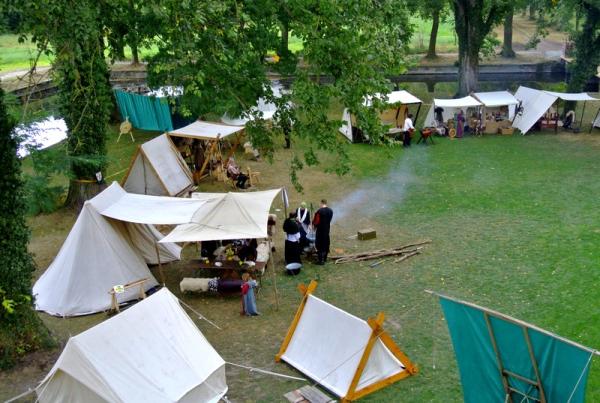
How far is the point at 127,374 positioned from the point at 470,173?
13.9m

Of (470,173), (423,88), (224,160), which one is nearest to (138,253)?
(224,160)

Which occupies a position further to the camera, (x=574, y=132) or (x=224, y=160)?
(x=574, y=132)

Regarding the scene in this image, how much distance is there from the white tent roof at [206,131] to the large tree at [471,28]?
12.2 m

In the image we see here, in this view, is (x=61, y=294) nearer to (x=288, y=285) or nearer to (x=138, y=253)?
(x=138, y=253)

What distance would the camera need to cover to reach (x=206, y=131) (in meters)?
19.5

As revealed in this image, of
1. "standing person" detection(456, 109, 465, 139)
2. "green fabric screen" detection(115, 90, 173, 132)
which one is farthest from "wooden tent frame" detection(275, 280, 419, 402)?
"green fabric screen" detection(115, 90, 173, 132)

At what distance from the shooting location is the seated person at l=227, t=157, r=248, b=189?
19141 mm

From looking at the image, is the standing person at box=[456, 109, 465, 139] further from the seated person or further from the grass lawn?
the seated person

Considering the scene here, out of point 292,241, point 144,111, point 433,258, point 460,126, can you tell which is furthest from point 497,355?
point 144,111

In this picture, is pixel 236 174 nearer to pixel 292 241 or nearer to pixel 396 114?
pixel 292 241

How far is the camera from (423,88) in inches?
1336

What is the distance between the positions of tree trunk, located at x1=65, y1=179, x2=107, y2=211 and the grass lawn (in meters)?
0.35

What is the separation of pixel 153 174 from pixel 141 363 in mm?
10078

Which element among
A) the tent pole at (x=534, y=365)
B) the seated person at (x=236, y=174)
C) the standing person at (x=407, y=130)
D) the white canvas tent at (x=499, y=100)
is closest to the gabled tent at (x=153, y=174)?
the seated person at (x=236, y=174)
